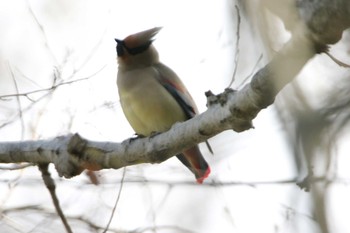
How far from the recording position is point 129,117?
15.4 ft

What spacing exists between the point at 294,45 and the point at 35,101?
2.81 m

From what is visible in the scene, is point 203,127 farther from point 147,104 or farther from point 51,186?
point 147,104

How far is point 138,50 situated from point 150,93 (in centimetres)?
62

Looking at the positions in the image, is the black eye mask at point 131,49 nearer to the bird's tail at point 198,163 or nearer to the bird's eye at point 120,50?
the bird's eye at point 120,50

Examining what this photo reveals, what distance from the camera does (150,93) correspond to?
4770 mm

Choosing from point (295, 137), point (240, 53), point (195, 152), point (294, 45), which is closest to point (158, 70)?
point (195, 152)

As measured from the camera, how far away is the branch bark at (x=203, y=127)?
5.80 feet

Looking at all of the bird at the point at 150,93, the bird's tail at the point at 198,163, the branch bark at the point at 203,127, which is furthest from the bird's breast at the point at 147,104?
the branch bark at the point at 203,127

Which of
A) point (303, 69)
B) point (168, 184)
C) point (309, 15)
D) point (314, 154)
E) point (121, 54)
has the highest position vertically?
point (121, 54)

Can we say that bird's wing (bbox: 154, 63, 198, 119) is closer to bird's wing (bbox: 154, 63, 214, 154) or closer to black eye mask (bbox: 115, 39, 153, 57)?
bird's wing (bbox: 154, 63, 214, 154)

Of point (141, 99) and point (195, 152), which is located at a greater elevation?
point (141, 99)

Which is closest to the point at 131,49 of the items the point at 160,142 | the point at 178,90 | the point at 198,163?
the point at 178,90

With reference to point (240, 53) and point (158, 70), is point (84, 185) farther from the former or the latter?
point (240, 53)

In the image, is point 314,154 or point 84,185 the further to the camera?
point 84,185
